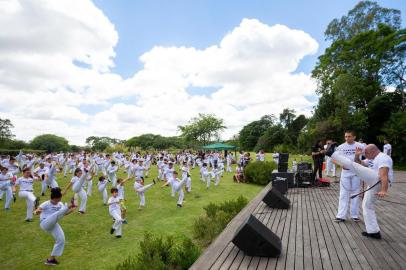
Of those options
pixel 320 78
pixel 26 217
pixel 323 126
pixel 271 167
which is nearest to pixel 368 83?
pixel 320 78

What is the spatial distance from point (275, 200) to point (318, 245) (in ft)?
10.4

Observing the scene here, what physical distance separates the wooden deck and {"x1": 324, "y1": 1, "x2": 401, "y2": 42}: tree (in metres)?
Result: 30.7

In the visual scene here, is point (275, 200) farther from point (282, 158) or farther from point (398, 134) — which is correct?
point (398, 134)

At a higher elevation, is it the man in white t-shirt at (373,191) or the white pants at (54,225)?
the man in white t-shirt at (373,191)

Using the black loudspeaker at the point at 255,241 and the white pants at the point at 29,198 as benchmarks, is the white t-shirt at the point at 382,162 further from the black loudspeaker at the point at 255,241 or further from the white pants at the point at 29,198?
the white pants at the point at 29,198

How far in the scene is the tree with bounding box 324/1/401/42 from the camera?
30.2 metres

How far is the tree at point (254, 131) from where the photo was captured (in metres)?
78.4

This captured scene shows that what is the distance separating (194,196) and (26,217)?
27.7 feet

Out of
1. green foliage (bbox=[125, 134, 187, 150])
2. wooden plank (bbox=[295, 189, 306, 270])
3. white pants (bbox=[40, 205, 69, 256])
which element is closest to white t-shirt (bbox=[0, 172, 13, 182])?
white pants (bbox=[40, 205, 69, 256])

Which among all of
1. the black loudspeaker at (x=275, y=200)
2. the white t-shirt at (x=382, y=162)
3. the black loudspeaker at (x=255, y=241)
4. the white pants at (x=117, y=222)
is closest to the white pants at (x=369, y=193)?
the white t-shirt at (x=382, y=162)

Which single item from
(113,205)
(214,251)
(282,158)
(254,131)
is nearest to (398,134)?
(282,158)

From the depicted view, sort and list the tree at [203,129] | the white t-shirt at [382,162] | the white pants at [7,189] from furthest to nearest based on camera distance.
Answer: the tree at [203,129] → the white pants at [7,189] → the white t-shirt at [382,162]

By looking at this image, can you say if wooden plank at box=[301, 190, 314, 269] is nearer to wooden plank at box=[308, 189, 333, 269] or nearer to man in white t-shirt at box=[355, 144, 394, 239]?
wooden plank at box=[308, 189, 333, 269]

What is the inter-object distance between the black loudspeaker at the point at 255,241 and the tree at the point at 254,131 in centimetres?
7423
